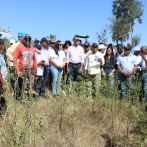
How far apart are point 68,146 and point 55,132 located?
18.0 inches

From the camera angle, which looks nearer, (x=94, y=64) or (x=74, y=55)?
(x=94, y=64)

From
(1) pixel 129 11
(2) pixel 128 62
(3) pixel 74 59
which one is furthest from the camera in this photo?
(1) pixel 129 11

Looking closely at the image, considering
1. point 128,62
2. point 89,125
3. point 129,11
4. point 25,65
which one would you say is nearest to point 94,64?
point 128,62

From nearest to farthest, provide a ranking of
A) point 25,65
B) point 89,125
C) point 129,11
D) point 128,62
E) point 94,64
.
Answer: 1. point 25,65
2. point 89,125
3. point 128,62
4. point 94,64
5. point 129,11

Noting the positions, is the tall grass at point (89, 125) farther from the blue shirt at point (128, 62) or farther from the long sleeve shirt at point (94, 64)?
the blue shirt at point (128, 62)

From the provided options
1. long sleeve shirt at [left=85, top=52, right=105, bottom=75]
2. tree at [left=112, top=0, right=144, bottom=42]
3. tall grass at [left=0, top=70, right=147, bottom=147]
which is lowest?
tall grass at [left=0, top=70, right=147, bottom=147]

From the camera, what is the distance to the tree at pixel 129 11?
109ft

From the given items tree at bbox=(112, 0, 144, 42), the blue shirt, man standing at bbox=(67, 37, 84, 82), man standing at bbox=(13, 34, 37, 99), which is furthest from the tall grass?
tree at bbox=(112, 0, 144, 42)

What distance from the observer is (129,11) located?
34469 mm

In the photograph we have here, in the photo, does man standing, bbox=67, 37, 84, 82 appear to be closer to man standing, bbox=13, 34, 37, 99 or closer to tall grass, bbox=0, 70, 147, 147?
tall grass, bbox=0, 70, 147, 147

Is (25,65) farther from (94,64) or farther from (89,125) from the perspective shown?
(94,64)

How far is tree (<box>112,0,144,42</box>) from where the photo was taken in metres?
33.2

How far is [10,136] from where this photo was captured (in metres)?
2.11

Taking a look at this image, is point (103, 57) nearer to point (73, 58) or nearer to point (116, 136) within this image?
point (73, 58)
